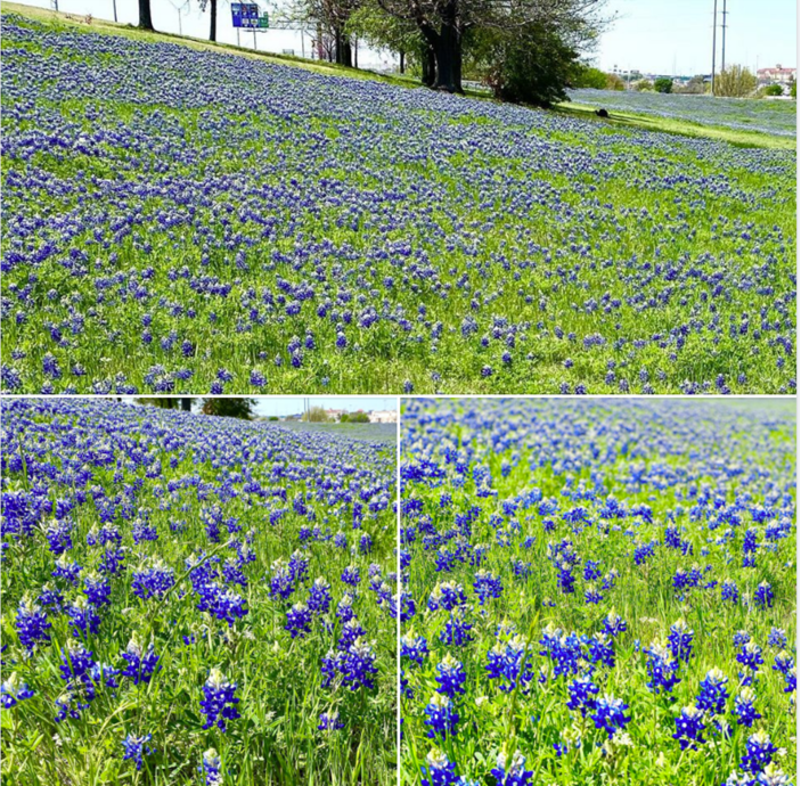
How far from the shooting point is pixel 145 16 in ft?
94.4

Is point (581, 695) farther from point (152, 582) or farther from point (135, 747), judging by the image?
point (152, 582)

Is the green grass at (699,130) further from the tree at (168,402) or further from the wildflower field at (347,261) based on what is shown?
the tree at (168,402)

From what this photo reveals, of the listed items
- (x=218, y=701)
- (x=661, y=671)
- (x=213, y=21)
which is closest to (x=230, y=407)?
(x=218, y=701)

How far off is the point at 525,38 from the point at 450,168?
1885cm

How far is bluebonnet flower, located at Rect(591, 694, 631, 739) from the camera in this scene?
2740 mm

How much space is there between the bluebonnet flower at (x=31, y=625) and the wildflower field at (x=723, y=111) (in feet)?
116

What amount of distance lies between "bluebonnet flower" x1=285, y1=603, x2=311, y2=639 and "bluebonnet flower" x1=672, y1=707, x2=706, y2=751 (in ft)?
4.49

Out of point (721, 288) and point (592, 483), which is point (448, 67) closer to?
point (721, 288)

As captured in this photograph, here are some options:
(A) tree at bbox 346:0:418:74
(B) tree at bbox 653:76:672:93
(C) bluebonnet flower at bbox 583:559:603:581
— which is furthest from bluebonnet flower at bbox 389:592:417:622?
(B) tree at bbox 653:76:672:93

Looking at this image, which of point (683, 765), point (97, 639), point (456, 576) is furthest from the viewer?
point (456, 576)

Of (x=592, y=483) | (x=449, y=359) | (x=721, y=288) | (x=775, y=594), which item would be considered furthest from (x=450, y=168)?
(x=775, y=594)

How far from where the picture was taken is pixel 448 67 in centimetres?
2800

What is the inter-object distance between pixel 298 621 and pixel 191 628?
1.34 ft

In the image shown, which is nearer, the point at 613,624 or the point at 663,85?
the point at 613,624
